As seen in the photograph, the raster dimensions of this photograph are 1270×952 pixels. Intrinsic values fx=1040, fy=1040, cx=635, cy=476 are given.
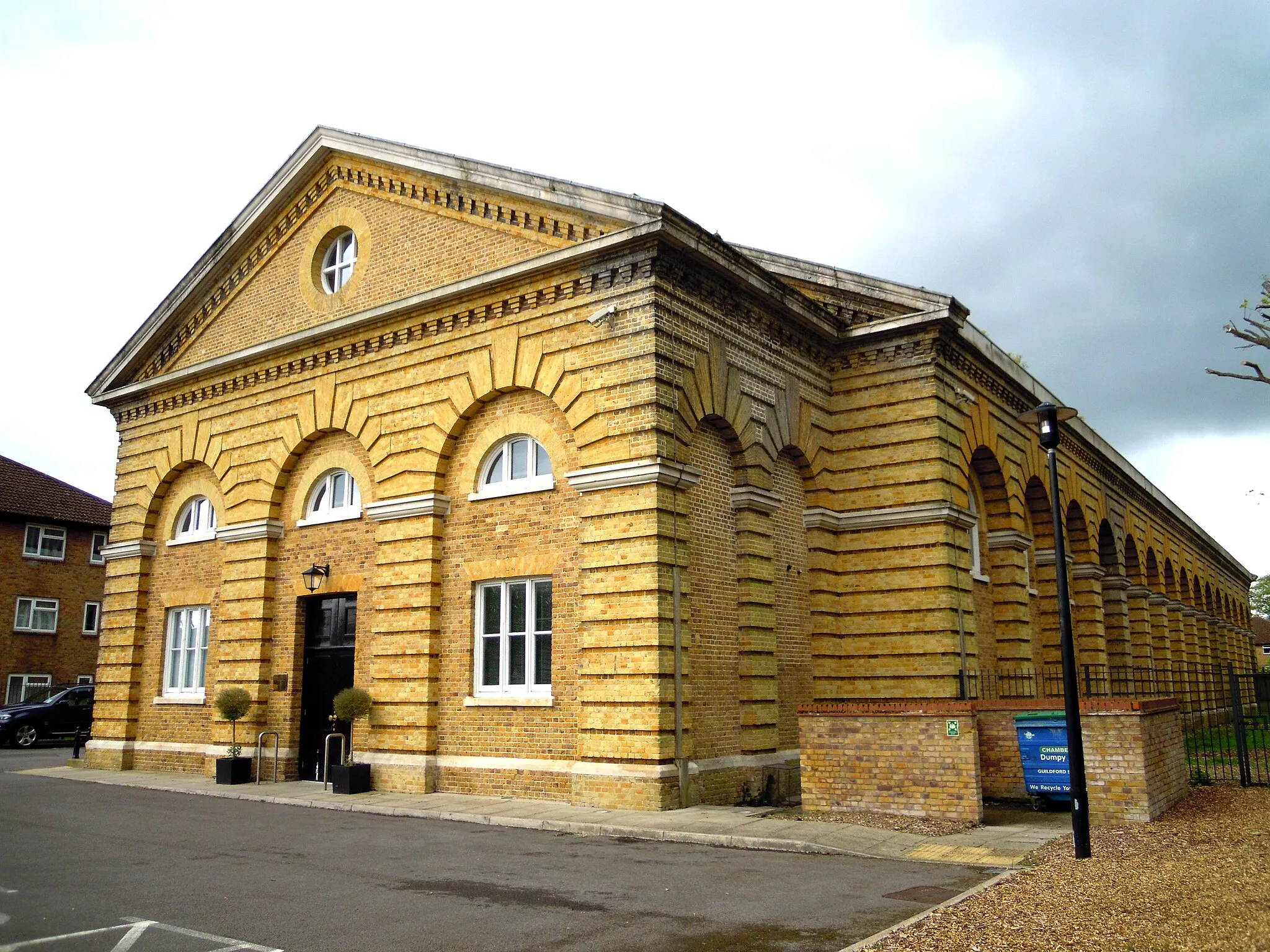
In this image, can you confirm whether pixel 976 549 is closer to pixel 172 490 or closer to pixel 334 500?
pixel 334 500

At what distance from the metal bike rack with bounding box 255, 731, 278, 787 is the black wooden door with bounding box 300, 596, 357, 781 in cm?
41

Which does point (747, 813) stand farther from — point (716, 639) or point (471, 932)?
point (471, 932)

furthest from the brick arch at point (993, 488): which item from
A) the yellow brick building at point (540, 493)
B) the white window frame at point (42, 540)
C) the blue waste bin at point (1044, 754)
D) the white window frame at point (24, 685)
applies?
the white window frame at point (42, 540)

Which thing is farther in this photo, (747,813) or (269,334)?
(269,334)

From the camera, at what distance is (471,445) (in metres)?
16.4

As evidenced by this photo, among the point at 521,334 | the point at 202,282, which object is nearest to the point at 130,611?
the point at 202,282

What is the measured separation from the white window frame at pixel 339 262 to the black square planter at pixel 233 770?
27.6 ft

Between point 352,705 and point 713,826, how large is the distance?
A: 6.54 meters

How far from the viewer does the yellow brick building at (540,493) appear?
47.4 feet

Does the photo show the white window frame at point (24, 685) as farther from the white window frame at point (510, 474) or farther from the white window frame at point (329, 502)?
the white window frame at point (510, 474)

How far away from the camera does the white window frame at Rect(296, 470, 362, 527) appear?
58.9 feet

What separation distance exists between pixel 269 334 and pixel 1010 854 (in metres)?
15.9

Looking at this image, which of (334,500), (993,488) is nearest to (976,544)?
(993,488)

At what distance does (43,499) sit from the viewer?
41.3 metres
